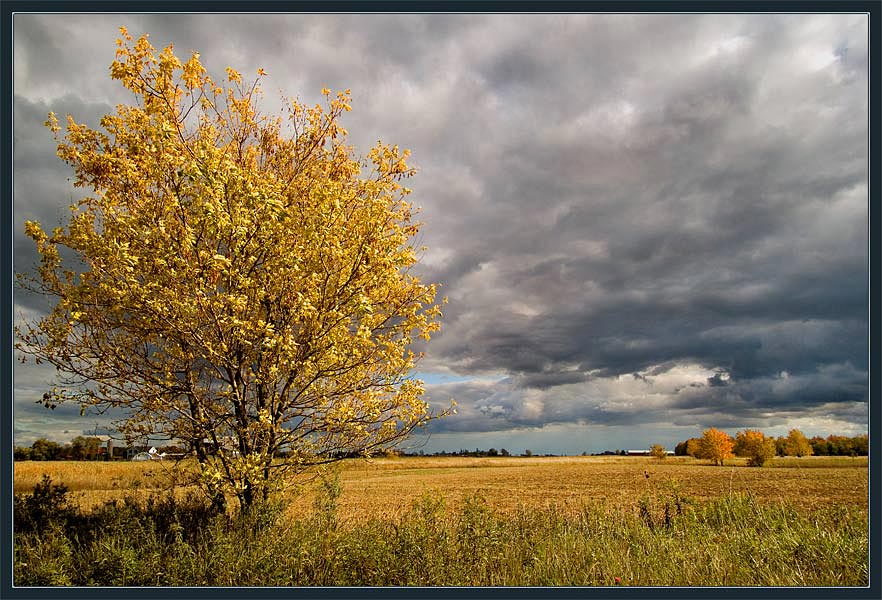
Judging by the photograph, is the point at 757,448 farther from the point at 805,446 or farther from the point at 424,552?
the point at 424,552

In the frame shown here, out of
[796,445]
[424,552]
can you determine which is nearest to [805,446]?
[796,445]

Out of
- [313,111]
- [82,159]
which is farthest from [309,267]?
[82,159]

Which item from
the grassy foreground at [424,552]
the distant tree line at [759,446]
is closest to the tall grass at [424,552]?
the grassy foreground at [424,552]

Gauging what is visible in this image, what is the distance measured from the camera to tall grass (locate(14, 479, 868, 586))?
7941 millimetres

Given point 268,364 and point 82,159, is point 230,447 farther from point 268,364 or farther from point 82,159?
point 82,159

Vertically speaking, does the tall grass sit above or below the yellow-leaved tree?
below

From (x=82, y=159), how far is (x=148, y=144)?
1.22 meters

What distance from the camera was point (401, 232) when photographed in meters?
10.9

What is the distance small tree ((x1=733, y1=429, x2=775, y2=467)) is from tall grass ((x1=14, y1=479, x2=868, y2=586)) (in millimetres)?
76127

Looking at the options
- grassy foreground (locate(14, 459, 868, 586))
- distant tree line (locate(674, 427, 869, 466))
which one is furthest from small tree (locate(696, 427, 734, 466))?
grassy foreground (locate(14, 459, 868, 586))

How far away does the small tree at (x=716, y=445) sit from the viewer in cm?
8669

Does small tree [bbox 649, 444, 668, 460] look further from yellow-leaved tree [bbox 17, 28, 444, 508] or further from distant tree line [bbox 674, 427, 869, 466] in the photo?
yellow-leaved tree [bbox 17, 28, 444, 508]

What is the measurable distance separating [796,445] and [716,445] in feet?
40.3

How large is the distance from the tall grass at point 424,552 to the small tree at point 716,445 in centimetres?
8619
